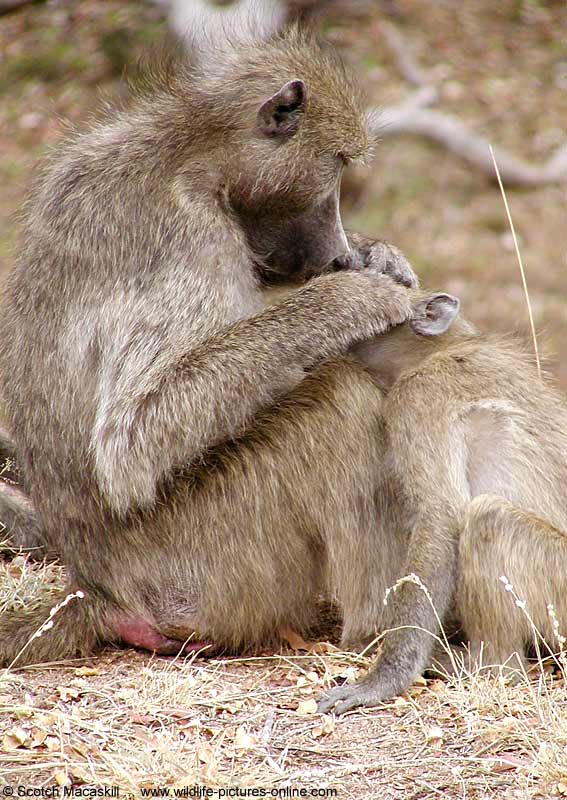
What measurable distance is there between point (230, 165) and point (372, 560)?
1.29 meters

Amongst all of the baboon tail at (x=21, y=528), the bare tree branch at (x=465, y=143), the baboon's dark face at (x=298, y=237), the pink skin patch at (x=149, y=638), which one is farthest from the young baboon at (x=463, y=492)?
the bare tree branch at (x=465, y=143)

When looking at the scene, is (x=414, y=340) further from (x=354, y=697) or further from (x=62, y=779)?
(x=62, y=779)

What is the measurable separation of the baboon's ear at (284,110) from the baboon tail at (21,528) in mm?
1844

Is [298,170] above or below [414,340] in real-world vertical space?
above

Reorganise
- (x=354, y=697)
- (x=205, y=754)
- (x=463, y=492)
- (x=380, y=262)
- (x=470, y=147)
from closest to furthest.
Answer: (x=205, y=754)
(x=354, y=697)
(x=463, y=492)
(x=380, y=262)
(x=470, y=147)

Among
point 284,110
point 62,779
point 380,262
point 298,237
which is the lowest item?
point 62,779

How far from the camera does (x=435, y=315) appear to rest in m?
3.91

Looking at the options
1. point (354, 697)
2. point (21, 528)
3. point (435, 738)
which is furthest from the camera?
point (21, 528)

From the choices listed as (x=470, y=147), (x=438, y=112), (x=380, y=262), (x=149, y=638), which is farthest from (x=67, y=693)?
(x=438, y=112)

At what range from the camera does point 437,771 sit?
2984mm

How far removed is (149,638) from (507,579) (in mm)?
1166

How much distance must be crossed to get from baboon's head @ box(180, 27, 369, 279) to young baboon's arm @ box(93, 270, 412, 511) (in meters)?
0.35

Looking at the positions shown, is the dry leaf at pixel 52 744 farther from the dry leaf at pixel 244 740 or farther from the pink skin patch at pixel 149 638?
the pink skin patch at pixel 149 638

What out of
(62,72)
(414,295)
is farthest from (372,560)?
(62,72)
